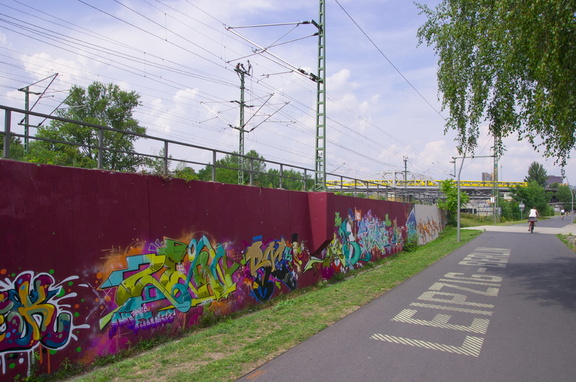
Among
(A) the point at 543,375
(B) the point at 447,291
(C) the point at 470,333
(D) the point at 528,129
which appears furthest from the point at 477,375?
(D) the point at 528,129

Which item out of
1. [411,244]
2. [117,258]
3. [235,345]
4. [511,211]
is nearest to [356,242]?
[411,244]

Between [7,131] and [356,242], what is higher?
[7,131]

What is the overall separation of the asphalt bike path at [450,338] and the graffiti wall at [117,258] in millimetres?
2392

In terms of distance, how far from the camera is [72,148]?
6664 mm

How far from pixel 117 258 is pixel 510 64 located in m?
8.79

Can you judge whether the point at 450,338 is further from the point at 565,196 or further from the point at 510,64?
the point at 565,196

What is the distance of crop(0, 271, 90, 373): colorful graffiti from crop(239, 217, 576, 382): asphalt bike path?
271 centimetres

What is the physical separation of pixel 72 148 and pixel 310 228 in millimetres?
8291

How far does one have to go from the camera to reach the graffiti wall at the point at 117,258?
5270 millimetres

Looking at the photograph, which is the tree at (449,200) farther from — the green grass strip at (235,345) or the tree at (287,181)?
the green grass strip at (235,345)

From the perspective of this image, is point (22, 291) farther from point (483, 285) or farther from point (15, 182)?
point (483, 285)

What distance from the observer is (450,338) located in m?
6.54

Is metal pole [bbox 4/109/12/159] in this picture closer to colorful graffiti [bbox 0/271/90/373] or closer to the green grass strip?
colorful graffiti [bbox 0/271/90/373]

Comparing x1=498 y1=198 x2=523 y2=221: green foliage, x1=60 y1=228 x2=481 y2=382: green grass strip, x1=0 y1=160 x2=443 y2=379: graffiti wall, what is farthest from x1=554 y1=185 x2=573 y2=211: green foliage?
x1=0 y1=160 x2=443 y2=379: graffiti wall
